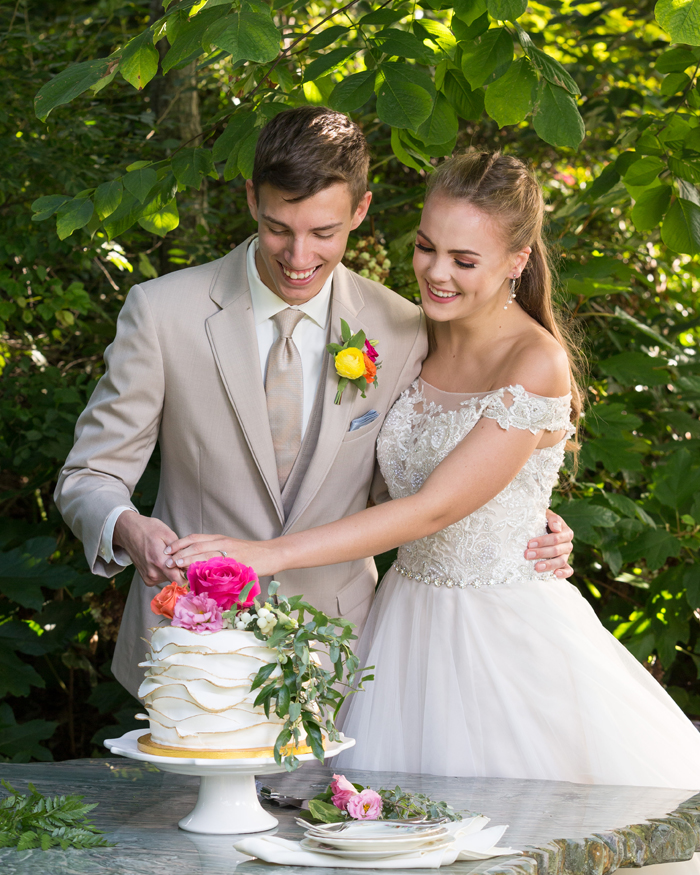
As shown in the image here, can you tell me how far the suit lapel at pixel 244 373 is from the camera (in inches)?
87.1

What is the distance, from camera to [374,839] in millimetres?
1288

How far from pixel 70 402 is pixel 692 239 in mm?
2260

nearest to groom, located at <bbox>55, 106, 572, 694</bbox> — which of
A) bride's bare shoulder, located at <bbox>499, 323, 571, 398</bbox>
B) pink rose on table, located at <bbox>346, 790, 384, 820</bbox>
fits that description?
bride's bare shoulder, located at <bbox>499, 323, 571, 398</bbox>

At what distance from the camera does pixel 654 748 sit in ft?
6.89

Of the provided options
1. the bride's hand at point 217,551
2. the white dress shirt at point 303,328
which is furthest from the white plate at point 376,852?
the white dress shirt at point 303,328

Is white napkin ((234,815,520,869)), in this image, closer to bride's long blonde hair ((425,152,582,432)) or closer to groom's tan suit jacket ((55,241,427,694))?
groom's tan suit jacket ((55,241,427,694))

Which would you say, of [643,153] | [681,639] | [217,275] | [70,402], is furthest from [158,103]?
[681,639]

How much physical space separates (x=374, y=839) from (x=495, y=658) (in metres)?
1.00

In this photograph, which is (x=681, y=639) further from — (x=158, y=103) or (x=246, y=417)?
(x=158, y=103)

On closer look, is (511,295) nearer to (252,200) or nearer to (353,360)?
(353,360)

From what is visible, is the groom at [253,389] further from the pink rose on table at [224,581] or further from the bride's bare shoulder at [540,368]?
the pink rose on table at [224,581]

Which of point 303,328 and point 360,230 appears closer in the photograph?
point 303,328

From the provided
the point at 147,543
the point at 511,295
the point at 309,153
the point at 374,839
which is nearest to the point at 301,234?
the point at 309,153

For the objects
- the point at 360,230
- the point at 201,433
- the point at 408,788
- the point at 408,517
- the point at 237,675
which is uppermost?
the point at 360,230
